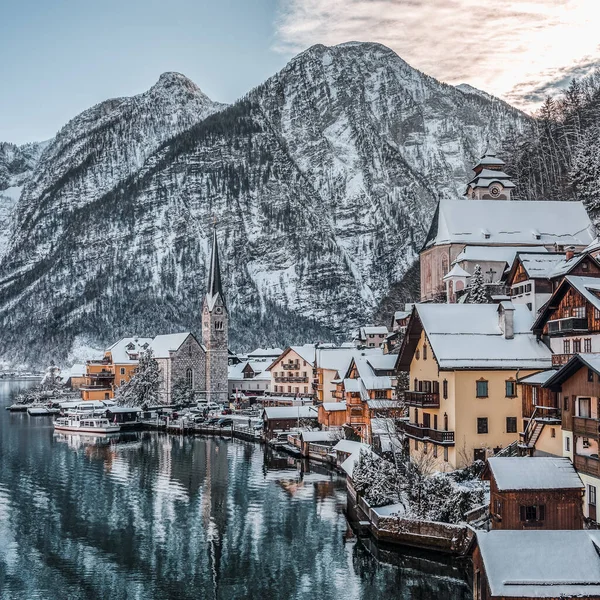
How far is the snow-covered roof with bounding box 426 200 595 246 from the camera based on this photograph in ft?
253

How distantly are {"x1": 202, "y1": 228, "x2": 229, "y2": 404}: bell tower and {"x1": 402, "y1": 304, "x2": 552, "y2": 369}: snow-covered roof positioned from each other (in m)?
73.3

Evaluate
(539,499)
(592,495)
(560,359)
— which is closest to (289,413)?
(560,359)

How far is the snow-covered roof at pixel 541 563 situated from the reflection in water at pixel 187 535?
6.88 meters

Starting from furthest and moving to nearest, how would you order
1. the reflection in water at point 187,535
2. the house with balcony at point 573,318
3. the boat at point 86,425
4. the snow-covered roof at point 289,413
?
1. the boat at point 86,425
2. the snow-covered roof at point 289,413
3. the house with balcony at point 573,318
4. the reflection in water at point 187,535

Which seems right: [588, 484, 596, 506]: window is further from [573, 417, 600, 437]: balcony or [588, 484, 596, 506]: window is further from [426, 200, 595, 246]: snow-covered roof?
[426, 200, 595, 246]: snow-covered roof

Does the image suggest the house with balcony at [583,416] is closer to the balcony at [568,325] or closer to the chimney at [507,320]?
the balcony at [568,325]

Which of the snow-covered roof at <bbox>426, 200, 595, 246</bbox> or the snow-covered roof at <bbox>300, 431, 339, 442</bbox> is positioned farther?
the snow-covered roof at <bbox>426, 200, 595, 246</bbox>

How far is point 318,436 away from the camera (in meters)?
59.3

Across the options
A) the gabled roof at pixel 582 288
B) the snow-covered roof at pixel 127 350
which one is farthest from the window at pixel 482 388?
the snow-covered roof at pixel 127 350

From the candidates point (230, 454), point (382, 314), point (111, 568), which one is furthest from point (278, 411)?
point (382, 314)

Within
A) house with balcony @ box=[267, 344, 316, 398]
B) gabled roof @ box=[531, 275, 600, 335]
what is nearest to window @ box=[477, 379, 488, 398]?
gabled roof @ box=[531, 275, 600, 335]

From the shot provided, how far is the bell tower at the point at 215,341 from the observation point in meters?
112

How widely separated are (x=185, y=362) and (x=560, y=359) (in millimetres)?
80548

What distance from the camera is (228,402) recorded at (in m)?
110
